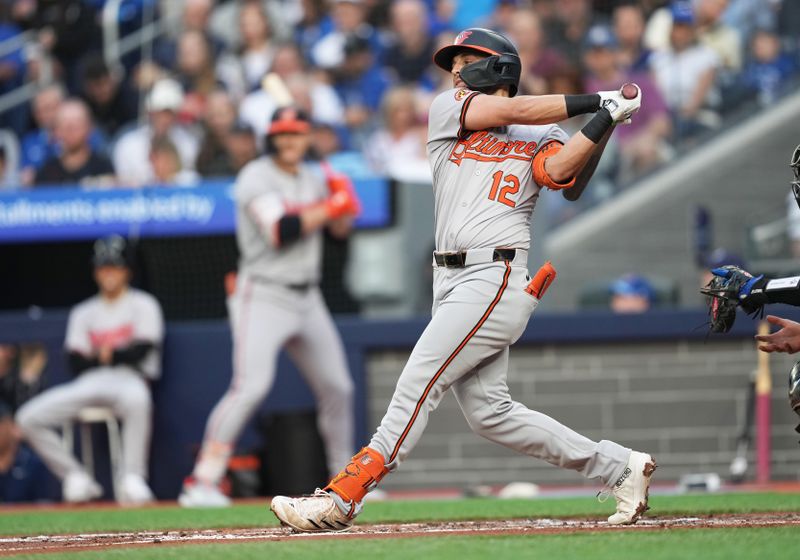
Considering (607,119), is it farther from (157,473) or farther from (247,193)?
(157,473)

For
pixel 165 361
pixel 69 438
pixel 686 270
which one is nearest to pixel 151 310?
pixel 165 361

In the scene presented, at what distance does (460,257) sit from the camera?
4.87 meters

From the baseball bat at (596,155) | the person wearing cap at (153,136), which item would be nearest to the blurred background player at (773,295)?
the baseball bat at (596,155)

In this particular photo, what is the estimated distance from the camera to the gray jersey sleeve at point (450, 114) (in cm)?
491

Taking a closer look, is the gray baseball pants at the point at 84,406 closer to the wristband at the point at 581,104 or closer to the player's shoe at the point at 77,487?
the player's shoe at the point at 77,487

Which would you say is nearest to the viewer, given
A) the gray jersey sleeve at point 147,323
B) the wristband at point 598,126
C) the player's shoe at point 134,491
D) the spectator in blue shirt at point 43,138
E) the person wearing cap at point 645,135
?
the wristband at point 598,126

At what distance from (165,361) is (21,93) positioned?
16.0 ft

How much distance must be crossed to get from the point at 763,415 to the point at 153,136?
6.15 m

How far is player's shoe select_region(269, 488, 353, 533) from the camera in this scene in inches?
186

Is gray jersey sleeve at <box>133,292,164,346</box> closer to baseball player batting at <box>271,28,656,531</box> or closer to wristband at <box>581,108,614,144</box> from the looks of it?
baseball player batting at <box>271,28,656,531</box>

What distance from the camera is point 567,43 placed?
37.4ft

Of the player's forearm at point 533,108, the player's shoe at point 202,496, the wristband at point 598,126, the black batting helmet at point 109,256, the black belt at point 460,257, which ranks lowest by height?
the player's shoe at point 202,496

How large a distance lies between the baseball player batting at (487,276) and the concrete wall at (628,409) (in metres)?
3.83

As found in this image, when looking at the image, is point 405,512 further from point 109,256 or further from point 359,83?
point 359,83
